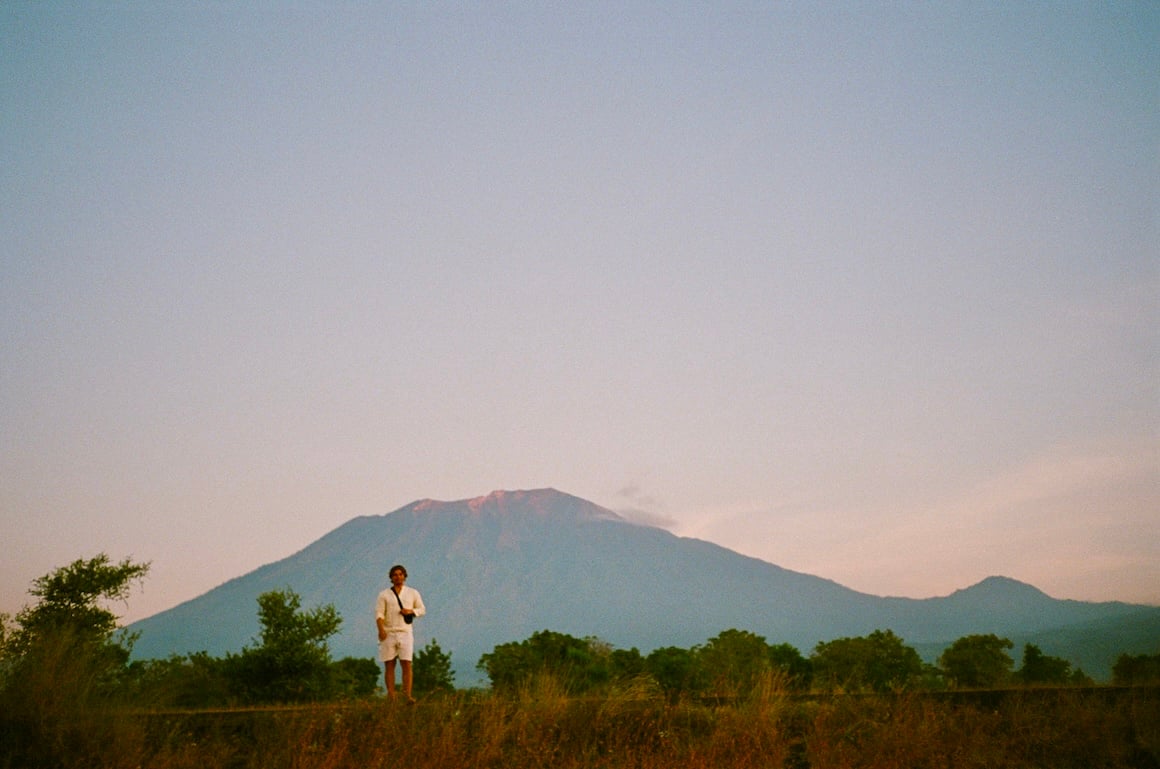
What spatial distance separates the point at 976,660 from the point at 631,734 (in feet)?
132

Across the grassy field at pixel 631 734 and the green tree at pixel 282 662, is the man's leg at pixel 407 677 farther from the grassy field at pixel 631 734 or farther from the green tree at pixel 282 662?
the green tree at pixel 282 662

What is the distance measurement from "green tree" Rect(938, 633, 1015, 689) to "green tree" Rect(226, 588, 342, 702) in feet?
102

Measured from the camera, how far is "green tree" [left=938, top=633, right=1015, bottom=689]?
41.8 meters

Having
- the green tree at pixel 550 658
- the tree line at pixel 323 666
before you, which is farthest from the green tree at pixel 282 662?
the green tree at pixel 550 658

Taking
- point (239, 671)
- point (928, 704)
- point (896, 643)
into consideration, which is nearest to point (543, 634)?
point (239, 671)

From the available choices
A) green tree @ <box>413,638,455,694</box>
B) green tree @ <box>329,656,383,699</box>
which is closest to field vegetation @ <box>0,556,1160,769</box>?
green tree @ <box>329,656,383,699</box>

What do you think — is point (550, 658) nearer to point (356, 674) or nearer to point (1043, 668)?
point (356, 674)

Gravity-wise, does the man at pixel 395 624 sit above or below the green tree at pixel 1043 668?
above

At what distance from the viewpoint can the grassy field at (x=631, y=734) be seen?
8289 mm

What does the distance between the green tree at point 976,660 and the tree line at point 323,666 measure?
3.8 inches

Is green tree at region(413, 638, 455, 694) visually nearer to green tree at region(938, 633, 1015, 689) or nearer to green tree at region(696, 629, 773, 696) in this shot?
green tree at region(696, 629, 773, 696)

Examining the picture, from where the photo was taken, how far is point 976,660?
141 ft

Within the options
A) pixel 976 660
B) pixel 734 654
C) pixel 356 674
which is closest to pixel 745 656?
pixel 734 654

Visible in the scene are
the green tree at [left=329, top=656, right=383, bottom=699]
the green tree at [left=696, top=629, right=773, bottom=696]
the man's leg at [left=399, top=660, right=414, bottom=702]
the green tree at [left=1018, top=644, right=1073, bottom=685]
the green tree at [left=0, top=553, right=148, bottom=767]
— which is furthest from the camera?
the green tree at [left=696, top=629, right=773, bottom=696]
